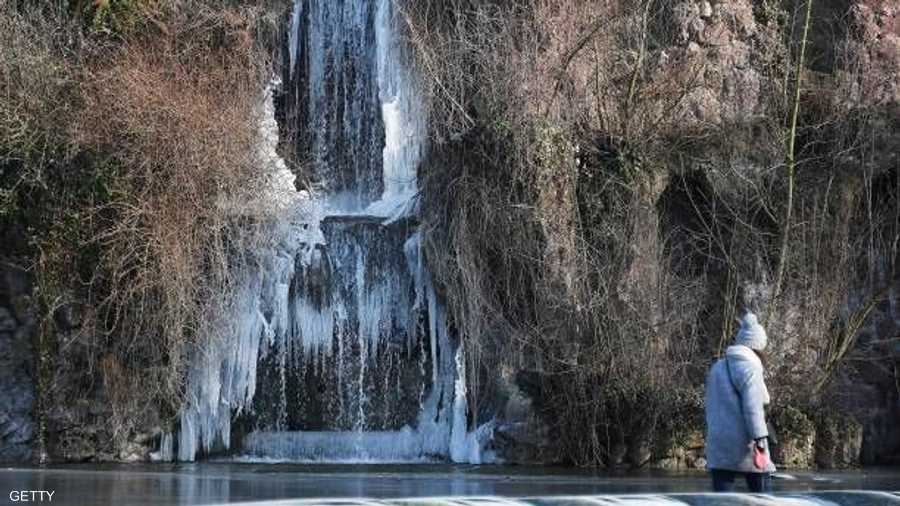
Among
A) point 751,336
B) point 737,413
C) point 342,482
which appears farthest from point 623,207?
point 737,413

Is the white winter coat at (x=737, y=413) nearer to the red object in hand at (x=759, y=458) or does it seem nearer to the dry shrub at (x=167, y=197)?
the red object in hand at (x=759, y=458)

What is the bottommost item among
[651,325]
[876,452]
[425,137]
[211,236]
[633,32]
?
[876,452]

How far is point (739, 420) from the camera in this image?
9688 mm

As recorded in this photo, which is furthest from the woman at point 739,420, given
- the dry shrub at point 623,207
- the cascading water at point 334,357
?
the cascading water at point 334,357

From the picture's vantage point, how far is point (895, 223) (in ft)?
66.3

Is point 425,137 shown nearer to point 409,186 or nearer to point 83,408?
point 409,186

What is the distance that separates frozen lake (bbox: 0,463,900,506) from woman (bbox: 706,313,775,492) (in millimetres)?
507

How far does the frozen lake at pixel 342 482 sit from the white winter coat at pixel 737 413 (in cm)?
55

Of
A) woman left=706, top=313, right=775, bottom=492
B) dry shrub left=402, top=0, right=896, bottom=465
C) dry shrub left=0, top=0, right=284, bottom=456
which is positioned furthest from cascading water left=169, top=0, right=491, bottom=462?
woman left=706, top=313, right=775, bottom=492

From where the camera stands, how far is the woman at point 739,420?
378 inches

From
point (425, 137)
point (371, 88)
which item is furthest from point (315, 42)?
point (425, 137)

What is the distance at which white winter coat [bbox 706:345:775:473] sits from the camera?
9.59 metres

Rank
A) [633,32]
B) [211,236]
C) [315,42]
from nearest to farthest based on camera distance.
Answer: [211,236]
[633,32]
[315,42]

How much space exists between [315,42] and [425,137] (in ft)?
10.1
